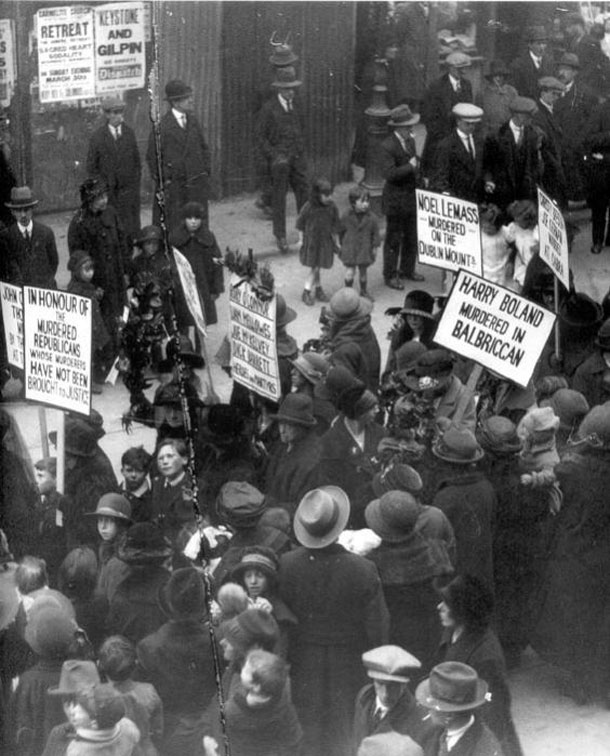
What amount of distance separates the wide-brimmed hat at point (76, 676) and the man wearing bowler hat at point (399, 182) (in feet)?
24.1

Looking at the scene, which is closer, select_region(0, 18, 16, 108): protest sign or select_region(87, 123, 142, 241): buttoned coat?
select_region(87, 123, 142, 241): buttoned coat

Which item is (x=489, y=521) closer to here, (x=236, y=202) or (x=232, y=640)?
(x=232, y=640)

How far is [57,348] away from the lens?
7.88 meters

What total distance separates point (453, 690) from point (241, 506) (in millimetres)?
1413

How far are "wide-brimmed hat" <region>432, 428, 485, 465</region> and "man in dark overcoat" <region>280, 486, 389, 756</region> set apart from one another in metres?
0.82

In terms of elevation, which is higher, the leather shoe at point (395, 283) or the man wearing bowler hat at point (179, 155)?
the man wearing bowler hat at point (179, 155)

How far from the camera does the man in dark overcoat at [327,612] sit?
253 inches

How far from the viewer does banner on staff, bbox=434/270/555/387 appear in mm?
7980

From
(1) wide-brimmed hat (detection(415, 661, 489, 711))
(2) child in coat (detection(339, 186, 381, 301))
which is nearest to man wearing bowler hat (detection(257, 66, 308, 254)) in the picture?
(2) child in coat (detection(339, 186, 381, 301))

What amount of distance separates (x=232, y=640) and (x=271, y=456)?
2.08m

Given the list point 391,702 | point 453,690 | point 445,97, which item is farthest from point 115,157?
point 453,690

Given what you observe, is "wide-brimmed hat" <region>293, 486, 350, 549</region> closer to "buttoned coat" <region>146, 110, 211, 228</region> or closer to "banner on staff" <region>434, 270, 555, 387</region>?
"banner on staff" <region>434, 270, 555, 387</region>

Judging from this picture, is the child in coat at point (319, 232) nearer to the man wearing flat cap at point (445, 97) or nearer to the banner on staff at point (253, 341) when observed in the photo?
the man wearing flat cap at point (445, 97)

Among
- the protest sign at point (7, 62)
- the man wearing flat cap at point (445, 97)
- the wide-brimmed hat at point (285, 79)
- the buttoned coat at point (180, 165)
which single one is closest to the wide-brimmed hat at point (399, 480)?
the buttoned coat at point (180, 165)
